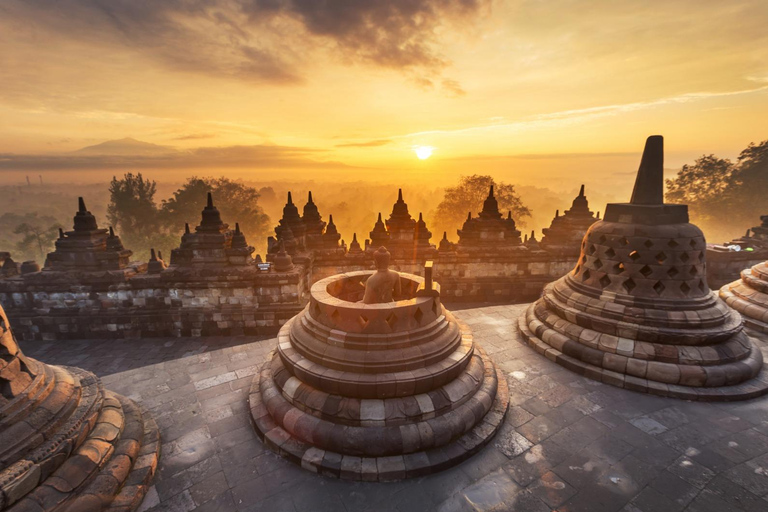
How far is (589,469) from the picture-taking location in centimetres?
425

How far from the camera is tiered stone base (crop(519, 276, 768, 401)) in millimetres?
5707

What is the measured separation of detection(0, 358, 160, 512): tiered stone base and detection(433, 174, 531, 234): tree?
41664 mm

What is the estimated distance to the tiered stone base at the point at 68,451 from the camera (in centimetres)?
356

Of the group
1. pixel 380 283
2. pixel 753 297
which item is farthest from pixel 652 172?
pixel 380 283

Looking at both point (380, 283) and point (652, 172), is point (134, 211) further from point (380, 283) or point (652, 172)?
point (652, 172)

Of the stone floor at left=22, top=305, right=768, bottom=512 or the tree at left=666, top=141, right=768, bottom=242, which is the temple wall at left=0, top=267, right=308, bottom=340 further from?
the tree at left=666, top=141, right=768, bottom=242

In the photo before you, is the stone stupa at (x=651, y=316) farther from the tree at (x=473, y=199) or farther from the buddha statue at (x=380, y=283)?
the tree at (x=473, y=199)

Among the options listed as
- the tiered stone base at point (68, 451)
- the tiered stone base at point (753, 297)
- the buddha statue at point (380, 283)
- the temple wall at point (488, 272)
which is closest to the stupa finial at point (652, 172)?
the tiered stone base at point (753, 297)

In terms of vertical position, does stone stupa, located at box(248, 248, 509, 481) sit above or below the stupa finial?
below

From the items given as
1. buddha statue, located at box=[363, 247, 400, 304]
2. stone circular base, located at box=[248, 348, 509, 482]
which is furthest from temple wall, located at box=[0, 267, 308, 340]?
stone circular base, located at box=[248, 348, 509, 482]

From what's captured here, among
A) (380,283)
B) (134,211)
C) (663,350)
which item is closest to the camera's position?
(380,283)

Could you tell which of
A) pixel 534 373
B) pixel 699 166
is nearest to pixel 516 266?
pixel 534 373

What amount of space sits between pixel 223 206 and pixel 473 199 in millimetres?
36070

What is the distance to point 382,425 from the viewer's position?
456 cm
